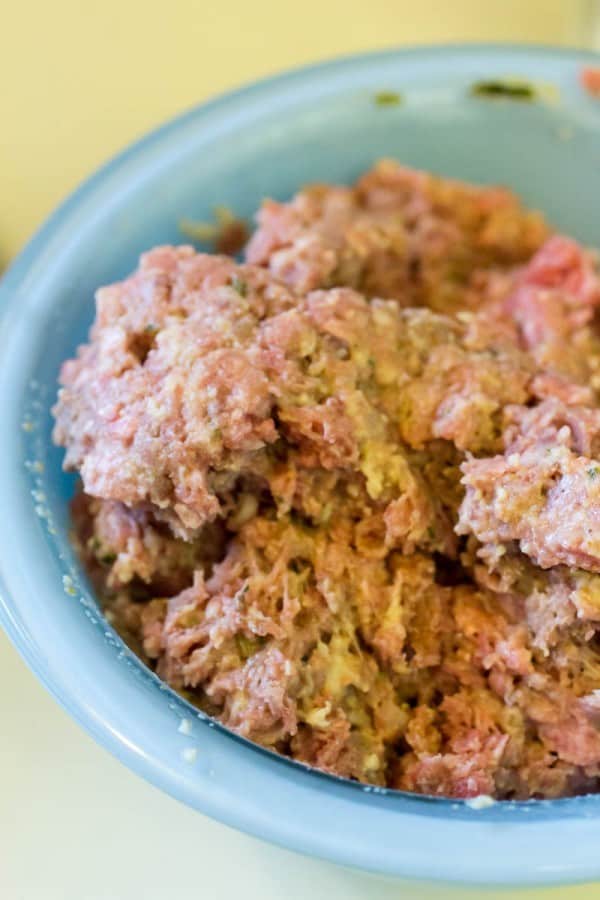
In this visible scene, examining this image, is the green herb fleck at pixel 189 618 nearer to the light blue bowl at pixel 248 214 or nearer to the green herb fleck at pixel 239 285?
the light blue bowl at pixel 248 214

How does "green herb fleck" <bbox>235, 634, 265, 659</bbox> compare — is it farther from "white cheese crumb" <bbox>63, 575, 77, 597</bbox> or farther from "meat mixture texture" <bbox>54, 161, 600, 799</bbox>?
"white cheese crumb" <bbox>63, 575, 77, 597</bbox>

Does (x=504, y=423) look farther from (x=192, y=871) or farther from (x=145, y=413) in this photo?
(x=192, y=871)

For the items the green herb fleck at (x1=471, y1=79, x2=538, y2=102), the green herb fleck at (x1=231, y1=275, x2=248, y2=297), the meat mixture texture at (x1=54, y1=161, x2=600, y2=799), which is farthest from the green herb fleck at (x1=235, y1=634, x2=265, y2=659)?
the green herb fleck at (x1=471, y1=79, x2=538, y2=102)

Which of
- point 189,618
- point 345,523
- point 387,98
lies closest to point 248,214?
point 387,98

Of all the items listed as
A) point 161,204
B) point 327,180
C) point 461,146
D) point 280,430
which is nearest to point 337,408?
→ point 280,430

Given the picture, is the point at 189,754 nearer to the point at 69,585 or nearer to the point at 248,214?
the point at 69,585

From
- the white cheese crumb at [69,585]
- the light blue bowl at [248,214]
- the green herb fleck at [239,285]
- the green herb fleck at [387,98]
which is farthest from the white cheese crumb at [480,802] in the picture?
the green herb fleck at [387,98]
